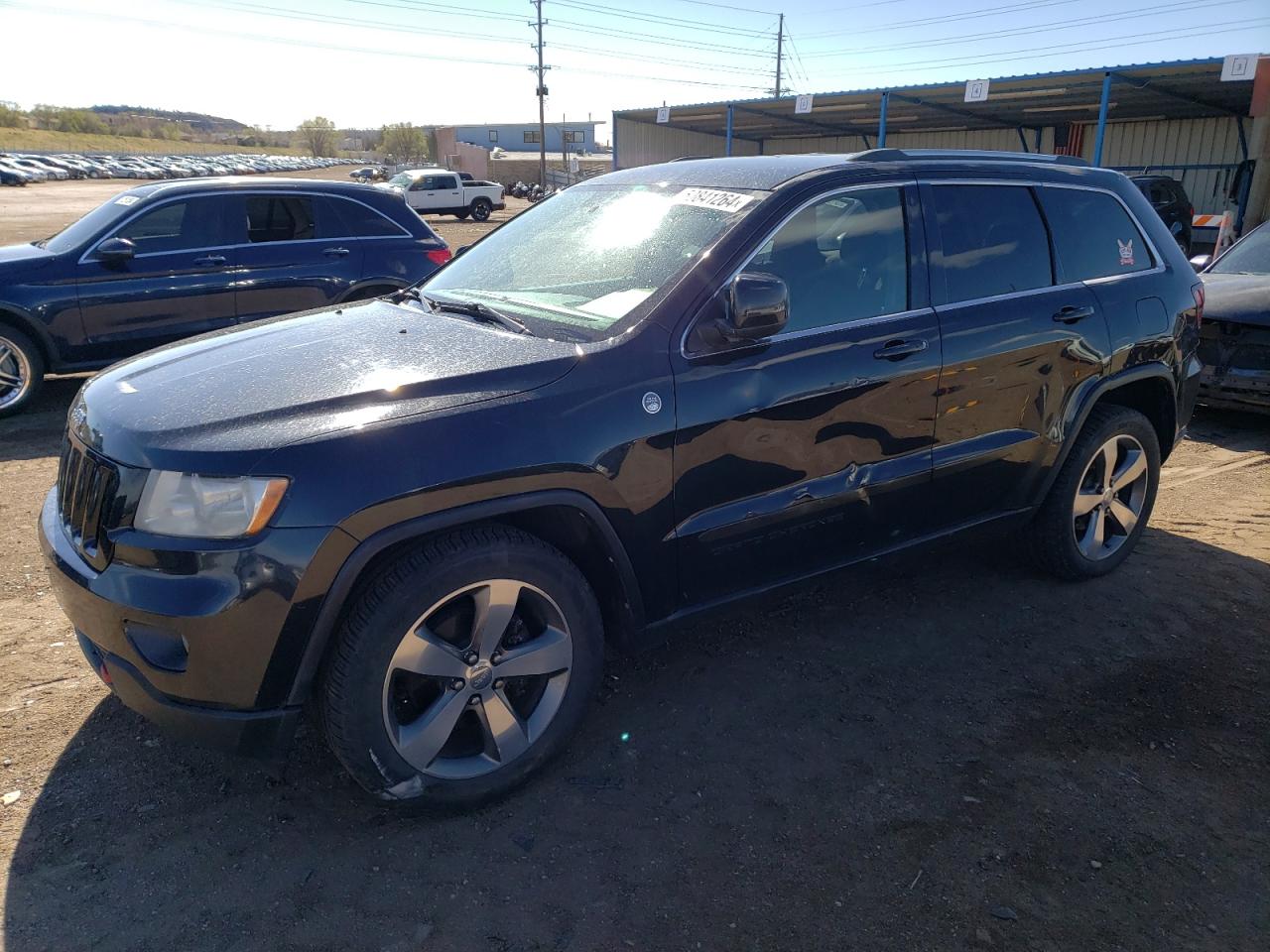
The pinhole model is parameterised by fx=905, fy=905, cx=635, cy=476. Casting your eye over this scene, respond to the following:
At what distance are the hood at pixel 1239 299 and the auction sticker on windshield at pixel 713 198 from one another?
4870 mm

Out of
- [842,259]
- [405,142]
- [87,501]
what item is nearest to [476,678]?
[87,501]

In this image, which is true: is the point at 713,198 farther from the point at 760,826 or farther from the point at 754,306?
the point at 760,826

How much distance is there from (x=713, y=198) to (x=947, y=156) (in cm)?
116

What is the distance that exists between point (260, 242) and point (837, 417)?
614cm

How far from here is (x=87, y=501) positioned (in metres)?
2.58

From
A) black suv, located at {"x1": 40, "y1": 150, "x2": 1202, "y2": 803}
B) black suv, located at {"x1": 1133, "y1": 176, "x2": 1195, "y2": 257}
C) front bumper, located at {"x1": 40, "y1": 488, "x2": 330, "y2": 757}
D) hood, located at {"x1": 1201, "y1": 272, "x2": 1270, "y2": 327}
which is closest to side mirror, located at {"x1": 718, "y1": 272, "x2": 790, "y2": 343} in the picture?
black suv, located at {"x1": 40, "y1": 150, "x2": 1202, "y2": 803}

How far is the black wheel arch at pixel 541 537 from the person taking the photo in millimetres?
2379

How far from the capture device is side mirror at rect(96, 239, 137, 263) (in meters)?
6.99

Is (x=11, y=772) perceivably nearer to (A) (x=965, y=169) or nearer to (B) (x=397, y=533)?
(B) (x=397, y=533)

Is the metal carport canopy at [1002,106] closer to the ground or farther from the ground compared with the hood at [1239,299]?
farther from the ground

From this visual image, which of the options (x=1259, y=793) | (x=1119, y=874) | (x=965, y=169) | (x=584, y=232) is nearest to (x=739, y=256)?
(x=584, y=232)

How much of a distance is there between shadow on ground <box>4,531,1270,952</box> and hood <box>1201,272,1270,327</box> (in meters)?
4.09

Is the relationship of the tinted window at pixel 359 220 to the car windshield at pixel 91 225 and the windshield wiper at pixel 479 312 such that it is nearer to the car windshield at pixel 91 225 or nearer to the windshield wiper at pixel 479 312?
the car windshield at pixel 91 225

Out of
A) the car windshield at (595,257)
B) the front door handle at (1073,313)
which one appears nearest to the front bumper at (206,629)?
the car windshield at (595,257)
